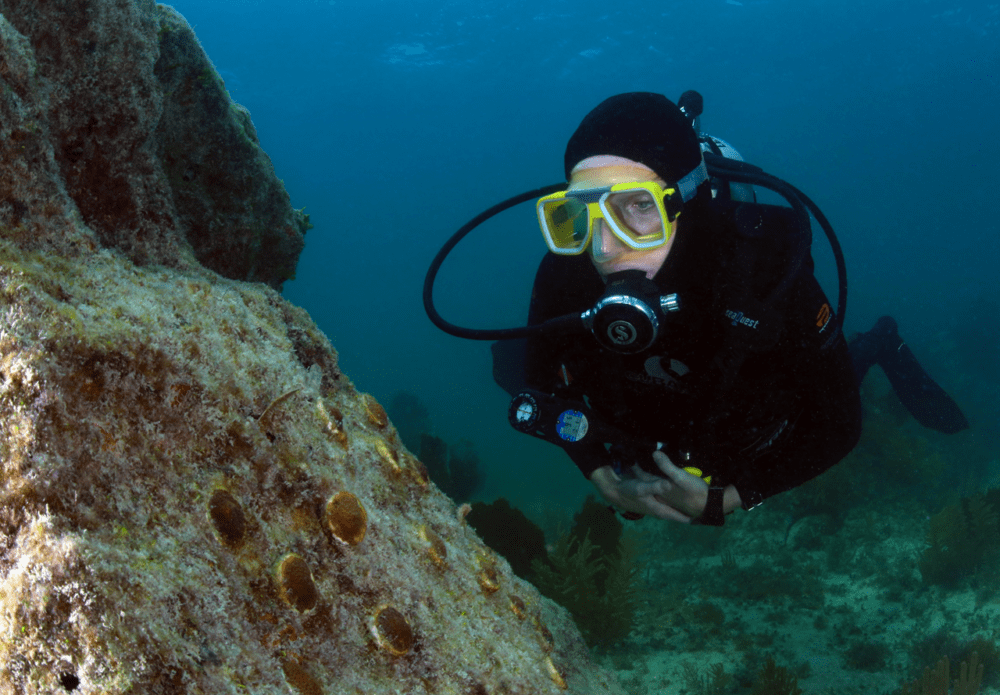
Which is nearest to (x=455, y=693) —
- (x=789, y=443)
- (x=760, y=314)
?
(x=760, y=314)

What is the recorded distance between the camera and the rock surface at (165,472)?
3.12 ft

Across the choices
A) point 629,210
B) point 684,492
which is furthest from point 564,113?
point 684,492

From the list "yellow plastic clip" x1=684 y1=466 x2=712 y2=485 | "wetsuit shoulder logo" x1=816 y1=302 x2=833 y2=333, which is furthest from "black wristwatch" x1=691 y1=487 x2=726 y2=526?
"wetsuit shoulder logo" x1=816 y1=302 x2=833 y2=333

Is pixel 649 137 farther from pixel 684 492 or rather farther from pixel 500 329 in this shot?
pixel 684 492

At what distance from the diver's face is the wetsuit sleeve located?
76cm

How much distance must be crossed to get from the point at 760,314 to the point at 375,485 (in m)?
2.14

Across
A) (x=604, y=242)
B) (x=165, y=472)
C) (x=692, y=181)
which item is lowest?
(x=165, y=472)

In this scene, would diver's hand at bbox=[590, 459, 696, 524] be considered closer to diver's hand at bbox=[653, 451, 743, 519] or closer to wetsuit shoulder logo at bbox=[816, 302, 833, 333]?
diver's hand at bbox=[653, 451, 743, 519]

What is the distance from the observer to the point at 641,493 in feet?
9.82

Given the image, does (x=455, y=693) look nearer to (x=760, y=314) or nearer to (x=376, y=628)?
(x=376, y=628)

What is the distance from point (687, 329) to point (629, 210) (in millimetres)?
798

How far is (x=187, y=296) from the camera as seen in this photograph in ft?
5.05

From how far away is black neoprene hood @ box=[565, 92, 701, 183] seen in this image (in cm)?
285

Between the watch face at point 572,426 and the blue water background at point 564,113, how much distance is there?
85.8 ft
